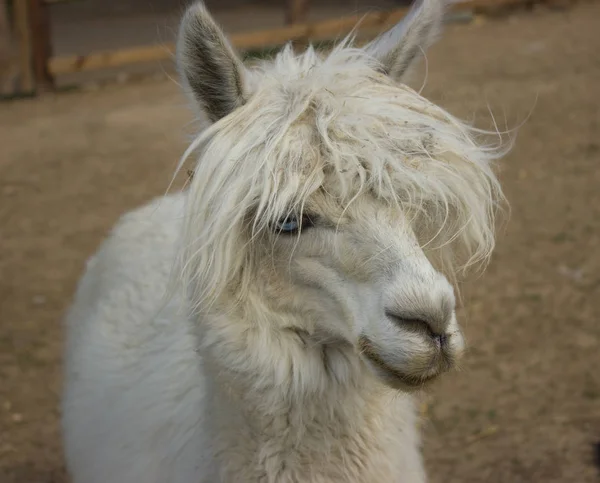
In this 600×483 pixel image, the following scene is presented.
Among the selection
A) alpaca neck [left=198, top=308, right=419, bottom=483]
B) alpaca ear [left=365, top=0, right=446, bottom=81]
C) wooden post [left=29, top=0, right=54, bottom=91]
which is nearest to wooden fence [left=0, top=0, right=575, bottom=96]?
wooden post [left=29, top=0, right=54, bottom=91]

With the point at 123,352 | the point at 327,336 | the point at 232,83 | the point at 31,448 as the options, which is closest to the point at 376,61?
the point at 232,83

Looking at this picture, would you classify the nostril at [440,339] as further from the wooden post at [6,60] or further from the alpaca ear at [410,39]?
the wooden post at [6,60]

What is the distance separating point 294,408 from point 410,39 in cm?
106

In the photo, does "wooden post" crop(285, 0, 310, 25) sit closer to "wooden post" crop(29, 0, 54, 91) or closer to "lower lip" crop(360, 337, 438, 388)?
"wooden post" crop(29, 0, 54, 91)

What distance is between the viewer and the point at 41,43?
8.98m

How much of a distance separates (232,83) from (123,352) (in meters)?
1.27

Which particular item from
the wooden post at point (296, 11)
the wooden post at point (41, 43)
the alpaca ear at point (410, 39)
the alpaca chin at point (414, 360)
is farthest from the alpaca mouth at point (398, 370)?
the wooden post at point (296, 11)

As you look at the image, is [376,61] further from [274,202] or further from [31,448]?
[31,448]

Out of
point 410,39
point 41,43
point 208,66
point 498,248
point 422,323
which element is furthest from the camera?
point 41,43

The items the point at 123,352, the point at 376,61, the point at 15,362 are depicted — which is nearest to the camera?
the point at 376,61

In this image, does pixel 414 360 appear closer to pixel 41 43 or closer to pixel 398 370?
pixel 398 370

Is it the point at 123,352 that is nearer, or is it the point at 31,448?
the point at 123,352

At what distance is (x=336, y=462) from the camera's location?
7.45 ft

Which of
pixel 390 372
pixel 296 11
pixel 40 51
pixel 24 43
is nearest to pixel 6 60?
pixel 24 43
